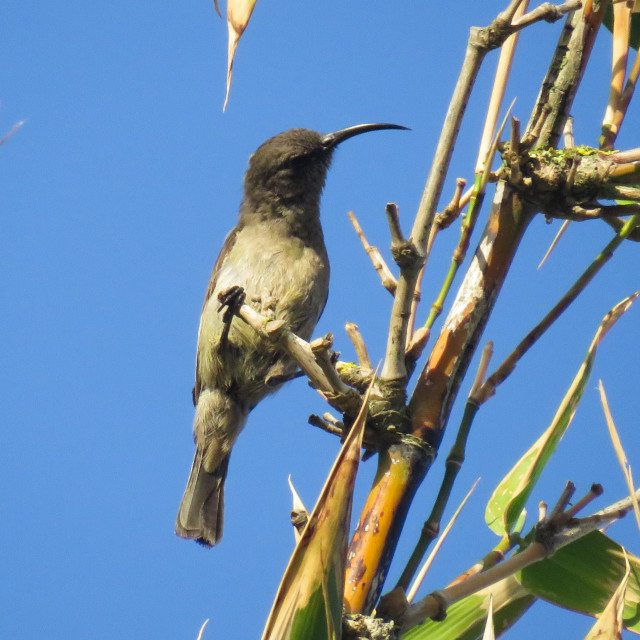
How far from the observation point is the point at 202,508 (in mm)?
4527

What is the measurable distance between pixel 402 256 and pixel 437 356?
377 millimetres

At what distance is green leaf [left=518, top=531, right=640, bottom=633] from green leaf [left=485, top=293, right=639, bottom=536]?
138mm

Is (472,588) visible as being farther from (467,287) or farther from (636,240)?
(636,240)

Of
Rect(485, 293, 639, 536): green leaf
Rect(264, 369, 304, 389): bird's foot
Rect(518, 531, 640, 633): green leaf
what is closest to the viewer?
Rect(485, 293, 639, 536): green leaf

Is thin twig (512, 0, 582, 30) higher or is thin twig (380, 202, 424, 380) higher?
thin twig (512, 0, 582, 30)

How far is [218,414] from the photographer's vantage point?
178 inches

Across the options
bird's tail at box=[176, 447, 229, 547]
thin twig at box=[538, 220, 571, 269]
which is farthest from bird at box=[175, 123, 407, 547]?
thin twig at box=[538, 220, 571, 269]

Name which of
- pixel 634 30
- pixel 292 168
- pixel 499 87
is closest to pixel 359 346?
pixel 499 87

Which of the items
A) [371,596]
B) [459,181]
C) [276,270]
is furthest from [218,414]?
[371,596]

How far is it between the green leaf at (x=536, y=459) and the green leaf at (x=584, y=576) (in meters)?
0.14

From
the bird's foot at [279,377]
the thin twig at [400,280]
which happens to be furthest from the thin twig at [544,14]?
the bird's foot at [279,377]

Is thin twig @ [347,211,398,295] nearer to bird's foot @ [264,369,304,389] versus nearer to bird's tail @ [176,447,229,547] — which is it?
bird's foot @ [264,369,304,389]

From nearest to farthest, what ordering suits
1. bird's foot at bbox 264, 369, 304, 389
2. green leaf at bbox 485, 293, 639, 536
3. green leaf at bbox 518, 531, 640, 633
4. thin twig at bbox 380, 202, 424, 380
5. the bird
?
1. thin twig at bbox 380, 202, 424, 380
2. green leaf at bbox 485, 293, 639, 536
3. green leaf at bbox 518, 531, 640, 633
4. bird's foot at bbox 264, 369, 304, 389
5. the bird

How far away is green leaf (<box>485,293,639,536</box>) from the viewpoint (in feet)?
5.28
